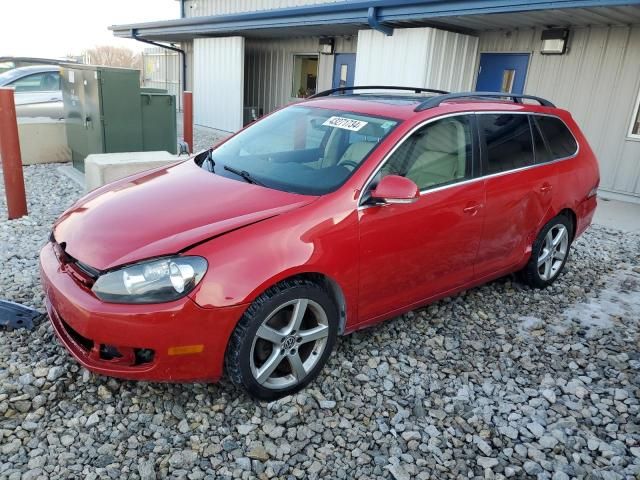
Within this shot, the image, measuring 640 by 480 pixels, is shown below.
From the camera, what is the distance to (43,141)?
857 centimetres

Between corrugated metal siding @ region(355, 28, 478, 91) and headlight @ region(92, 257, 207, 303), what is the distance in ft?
23.9

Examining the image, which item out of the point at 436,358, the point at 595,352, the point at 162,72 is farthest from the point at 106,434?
the point at 162,72

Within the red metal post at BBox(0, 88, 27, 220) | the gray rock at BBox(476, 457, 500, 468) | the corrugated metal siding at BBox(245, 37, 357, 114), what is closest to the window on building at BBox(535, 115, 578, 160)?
the gray rock at BBox(476, 457, 500, 468)

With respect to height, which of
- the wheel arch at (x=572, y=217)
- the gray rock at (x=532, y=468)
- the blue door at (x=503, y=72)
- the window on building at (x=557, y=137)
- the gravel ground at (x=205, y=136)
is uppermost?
the blue door at (x=503, y=72)

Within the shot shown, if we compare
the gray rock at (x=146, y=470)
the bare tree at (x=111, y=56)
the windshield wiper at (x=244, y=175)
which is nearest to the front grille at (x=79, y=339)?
the gray rock at (x=146, y=470)

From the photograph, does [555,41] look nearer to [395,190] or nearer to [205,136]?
[395,190]

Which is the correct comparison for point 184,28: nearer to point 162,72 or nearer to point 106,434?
point 162,72

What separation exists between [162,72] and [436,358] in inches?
754

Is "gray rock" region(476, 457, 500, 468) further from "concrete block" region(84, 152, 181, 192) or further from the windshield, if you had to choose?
"concrete block" region(84, 152, 181, 192)

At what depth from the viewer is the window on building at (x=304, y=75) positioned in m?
12.7

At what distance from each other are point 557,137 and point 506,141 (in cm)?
83

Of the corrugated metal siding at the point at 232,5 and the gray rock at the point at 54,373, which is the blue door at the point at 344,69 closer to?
the corrugated metal siding at the point at 232,5

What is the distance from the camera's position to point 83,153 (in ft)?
24.7

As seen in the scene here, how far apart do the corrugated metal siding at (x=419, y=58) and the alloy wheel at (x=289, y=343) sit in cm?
686
